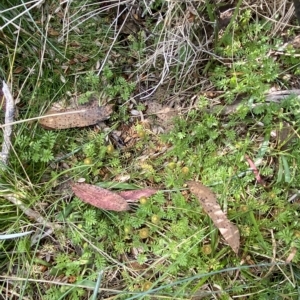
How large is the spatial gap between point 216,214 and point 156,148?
357mm

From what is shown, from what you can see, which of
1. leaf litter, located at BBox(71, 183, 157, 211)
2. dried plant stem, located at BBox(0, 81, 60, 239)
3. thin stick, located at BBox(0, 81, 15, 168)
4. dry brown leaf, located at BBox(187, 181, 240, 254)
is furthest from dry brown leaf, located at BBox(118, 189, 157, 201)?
thin stick, located at BBox(0, 81, 15, 168)

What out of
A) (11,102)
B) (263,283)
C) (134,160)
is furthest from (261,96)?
(11,102)

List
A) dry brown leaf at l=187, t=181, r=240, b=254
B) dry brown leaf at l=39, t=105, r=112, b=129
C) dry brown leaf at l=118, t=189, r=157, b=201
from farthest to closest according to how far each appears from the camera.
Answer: dry brown leaf at l=39, t=105, r=112, b=129 < dry brown leaf at l=118, t=189, r=157, b=201 < dry brown leaf at l=187, t=181, r=240, b=254

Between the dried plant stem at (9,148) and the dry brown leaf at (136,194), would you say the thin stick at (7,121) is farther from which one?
the dry brown leaf at (136,194)

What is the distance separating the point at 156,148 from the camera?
1880mm

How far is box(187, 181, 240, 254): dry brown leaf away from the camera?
1.68 metres

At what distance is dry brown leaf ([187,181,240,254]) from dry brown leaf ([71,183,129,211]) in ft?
0.87

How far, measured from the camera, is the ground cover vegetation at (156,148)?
169 cm

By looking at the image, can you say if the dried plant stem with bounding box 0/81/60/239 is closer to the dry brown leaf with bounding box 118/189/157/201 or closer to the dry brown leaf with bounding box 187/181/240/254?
the dry brown leaf with bounding box 118/189/157/201

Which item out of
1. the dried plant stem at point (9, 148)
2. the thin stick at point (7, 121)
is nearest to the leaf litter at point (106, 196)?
the dried plant stem at point (9, 148)

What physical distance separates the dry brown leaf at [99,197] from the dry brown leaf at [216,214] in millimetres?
266

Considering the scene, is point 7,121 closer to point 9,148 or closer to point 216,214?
point 9,148

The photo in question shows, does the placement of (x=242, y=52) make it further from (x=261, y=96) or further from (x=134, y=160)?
(x=134, y=160)

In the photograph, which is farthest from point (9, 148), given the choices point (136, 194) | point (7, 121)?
point (136, 194)
